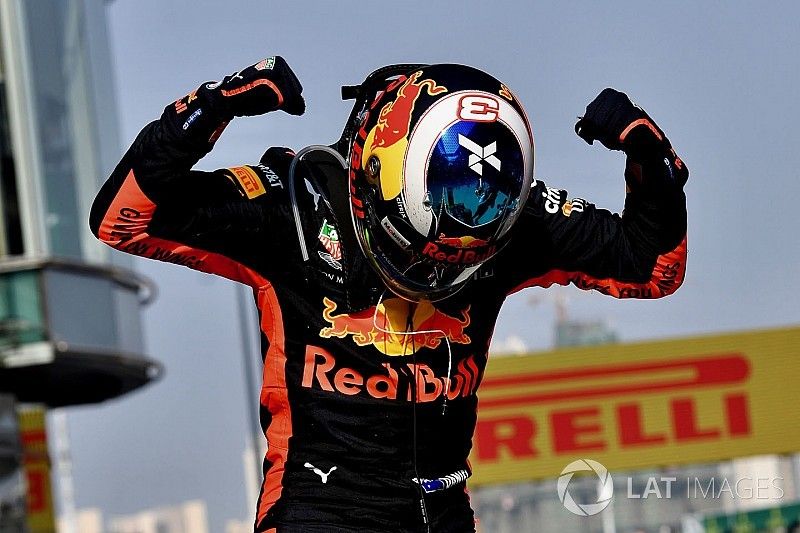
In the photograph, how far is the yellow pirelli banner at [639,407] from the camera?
20.3 metres

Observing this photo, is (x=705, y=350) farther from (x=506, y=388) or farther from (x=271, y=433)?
(x=271, y=433)

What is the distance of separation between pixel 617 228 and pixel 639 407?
55.4 ft

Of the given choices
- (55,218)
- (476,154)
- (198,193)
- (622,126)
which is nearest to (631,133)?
(622,126)

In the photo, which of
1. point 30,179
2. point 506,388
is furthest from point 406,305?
point 506,388

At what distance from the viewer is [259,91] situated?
11.5 ft

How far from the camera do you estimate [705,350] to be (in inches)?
824

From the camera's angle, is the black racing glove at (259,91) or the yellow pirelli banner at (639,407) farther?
the yellow pirelli banner at (639,407)

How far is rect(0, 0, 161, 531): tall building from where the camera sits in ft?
51.8

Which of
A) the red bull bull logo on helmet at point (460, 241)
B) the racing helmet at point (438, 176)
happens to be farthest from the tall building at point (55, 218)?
the red bull bull logo on helmet at point (460, 241)

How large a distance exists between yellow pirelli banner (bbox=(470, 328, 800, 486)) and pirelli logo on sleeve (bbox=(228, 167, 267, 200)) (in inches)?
660

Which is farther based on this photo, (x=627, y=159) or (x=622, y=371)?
(x=622, y=371)

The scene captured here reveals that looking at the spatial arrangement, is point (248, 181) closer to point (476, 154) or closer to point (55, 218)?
point (476, 154)

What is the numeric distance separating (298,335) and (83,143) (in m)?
14.4

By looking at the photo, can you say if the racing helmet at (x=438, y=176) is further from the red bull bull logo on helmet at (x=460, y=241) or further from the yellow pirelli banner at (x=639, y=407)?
the yellow pirelli banner at (x=639, y=407)
